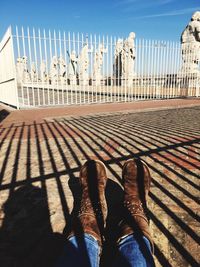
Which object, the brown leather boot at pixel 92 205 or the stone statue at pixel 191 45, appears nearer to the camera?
the brown leather boot at pixel 92 205

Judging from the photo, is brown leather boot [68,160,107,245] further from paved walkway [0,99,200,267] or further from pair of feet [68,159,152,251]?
paved walkway [0,99,200,267]

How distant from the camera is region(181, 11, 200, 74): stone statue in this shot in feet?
44.1

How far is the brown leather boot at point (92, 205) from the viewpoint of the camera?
147 centimetres

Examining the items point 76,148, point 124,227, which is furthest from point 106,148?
point 124,227

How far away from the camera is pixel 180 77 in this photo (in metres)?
14.0

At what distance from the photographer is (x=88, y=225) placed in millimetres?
1511

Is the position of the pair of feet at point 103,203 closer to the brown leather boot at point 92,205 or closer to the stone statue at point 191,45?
the brown leather boot at point 92,205

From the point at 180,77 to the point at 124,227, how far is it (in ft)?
45.7

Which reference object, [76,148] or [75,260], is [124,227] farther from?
[76,148]

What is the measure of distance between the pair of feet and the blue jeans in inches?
1.9

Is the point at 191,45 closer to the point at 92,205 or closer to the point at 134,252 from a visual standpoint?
the point at 92,205

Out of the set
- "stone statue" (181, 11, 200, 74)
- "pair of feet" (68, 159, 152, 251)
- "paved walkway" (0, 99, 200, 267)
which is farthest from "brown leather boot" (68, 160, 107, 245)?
"stone statue" (181, 11, 200, 74)

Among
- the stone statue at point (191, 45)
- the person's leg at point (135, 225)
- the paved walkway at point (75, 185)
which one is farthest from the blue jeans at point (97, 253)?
the stone statue at point (191, 45)

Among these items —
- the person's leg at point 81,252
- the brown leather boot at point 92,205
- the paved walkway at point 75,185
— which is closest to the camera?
the person's leg at point 81,252
